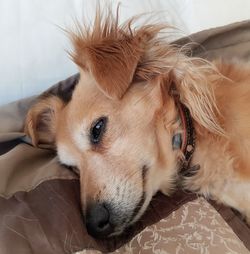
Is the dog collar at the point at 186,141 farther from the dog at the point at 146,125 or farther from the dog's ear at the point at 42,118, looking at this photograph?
the dog's ear at the point at 42,118

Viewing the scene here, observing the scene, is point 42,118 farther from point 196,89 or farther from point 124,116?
point 196,89

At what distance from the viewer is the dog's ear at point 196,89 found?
4.88 feet

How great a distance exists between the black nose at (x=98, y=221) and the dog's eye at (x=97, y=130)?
0.22 meters

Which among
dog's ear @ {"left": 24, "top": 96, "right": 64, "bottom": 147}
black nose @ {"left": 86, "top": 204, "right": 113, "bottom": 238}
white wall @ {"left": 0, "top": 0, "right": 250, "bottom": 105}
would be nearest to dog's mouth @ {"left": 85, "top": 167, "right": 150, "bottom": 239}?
black nose @ {"left": 86, "top": 204, "right": 113, "bottom": 238}

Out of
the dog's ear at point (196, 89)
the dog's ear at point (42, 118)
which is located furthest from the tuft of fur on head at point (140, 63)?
the dog's ear at point (42, 118)

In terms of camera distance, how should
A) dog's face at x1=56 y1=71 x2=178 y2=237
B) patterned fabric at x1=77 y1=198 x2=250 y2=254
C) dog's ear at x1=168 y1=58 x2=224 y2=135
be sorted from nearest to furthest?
patterned fabric at x1=77 y1=198 x2=250 y2=254
dog's face at x1=56 y1=71 x2=178 y2=237
dog's ear at x1=168 y1=58 x2=224 y2=135

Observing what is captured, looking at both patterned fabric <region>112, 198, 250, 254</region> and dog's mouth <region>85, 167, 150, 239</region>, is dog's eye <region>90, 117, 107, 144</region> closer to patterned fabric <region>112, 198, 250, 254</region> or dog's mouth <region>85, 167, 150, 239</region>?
dog's mouth <region>85, 167, 150, 239</region>

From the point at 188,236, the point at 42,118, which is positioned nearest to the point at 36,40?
the point at 42,118

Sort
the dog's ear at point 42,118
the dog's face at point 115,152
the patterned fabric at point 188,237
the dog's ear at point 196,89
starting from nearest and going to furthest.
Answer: the patterned fabric at point 188,237
the dog's face at point 115,152
the dog's ear at point 196,89
the dog's ear at point 42,118

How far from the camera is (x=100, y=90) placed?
1487 mm

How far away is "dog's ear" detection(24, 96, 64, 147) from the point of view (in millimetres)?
1677

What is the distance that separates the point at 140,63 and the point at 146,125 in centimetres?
21

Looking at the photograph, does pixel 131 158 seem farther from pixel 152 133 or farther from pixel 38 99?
pixel 38 99

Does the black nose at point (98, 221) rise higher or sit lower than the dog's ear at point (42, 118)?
lower
